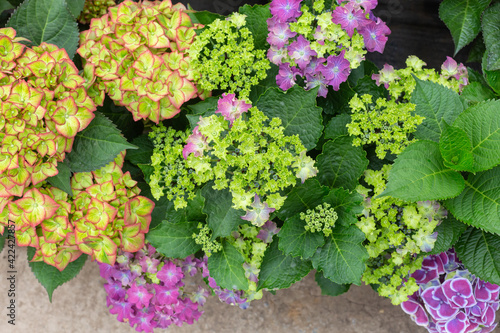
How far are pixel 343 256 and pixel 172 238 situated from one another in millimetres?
420

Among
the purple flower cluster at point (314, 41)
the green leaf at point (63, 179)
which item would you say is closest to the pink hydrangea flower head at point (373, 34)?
the purple flower cluster at point (314, 41)

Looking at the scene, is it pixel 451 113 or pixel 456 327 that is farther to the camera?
pixel 456 327

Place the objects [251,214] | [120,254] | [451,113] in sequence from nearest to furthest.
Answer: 1. [251,214]
2. [451,113]
3. [120,254]

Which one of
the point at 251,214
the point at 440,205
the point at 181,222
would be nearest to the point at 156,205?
the point at 181,222

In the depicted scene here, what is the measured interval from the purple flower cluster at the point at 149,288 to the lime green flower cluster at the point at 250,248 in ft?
0.51

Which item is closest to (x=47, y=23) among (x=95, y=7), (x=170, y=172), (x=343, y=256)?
(x=95, y=7)

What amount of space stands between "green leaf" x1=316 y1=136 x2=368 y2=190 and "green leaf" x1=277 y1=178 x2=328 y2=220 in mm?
70

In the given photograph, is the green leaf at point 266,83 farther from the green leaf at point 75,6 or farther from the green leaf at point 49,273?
the green leaf at point 49,273

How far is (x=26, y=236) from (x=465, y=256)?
44.0 inches

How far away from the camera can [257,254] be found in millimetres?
1187

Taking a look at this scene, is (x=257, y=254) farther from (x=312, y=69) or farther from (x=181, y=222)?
(x=312, y=69)

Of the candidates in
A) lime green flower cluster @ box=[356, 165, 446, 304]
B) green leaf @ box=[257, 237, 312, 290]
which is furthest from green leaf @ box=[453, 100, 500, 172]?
green leaf @ box=[257, 237, 312, 290]

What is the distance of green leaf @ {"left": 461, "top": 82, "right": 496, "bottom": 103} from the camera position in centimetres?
125

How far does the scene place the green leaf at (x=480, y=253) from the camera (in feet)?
3.94
